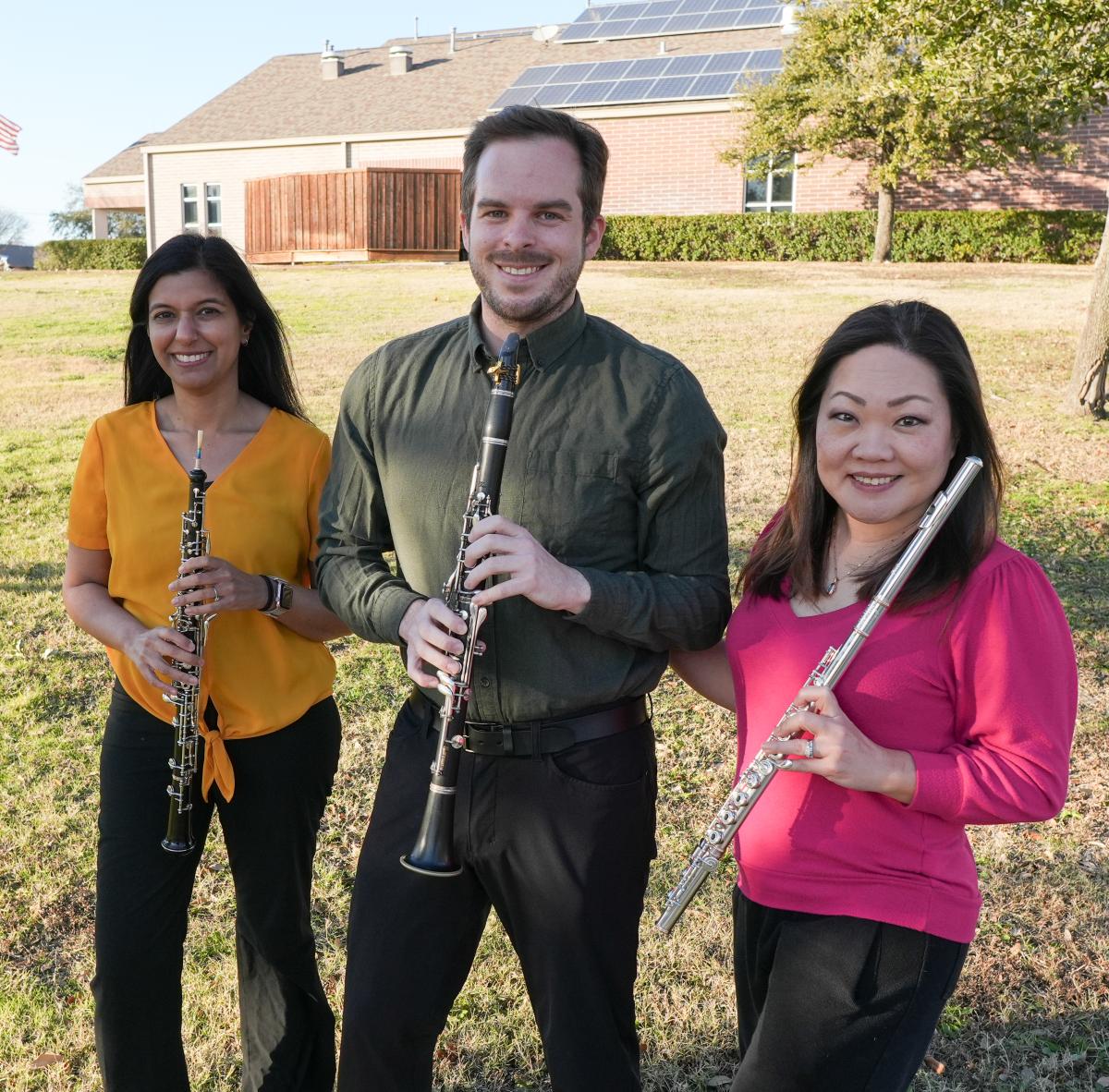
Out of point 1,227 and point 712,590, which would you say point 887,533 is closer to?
point 712,590

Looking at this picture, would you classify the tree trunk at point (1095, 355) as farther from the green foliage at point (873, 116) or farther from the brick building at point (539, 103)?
the brick building at point (539, 103)

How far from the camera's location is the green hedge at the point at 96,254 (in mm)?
30812

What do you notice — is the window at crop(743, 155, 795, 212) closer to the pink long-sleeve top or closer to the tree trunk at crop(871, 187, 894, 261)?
the tree trunk at crop(871, 187, 894, 261)

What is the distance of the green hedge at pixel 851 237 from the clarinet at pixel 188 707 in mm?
21747

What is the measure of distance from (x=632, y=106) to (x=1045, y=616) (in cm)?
2584

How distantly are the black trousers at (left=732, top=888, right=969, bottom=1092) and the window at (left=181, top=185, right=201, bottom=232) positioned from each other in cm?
3414

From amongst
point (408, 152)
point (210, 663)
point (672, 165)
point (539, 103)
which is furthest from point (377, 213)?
point (210, 663)

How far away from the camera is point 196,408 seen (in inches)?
114

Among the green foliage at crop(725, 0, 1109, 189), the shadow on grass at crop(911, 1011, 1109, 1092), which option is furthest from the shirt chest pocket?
the green foliage at crop(725, 0, 1109, 189)

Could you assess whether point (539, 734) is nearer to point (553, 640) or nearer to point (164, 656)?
point (553, 640)

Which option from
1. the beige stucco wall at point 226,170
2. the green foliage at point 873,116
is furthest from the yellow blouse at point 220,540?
the beige stucco wall at point 226,170

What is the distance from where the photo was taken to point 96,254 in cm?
3092

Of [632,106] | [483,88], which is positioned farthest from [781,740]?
[483,88]

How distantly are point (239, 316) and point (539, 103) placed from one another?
24.4 metres
